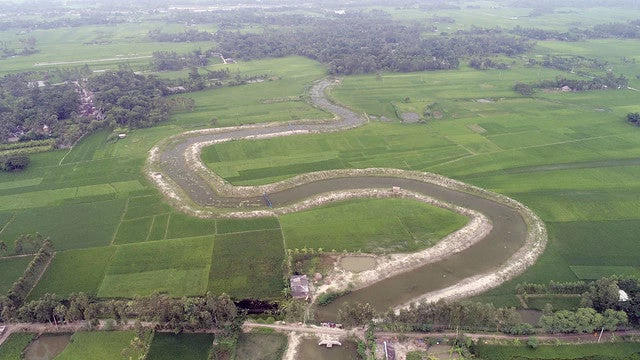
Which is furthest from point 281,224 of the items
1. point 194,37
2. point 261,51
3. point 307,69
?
point 194,37

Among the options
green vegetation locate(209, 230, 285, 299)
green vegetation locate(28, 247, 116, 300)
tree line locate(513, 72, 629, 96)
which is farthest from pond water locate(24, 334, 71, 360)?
tree line locate(513, 72, 629, 96)

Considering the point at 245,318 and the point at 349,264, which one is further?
the point at 349,264

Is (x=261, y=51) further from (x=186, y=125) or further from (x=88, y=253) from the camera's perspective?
(x=88, y=253)

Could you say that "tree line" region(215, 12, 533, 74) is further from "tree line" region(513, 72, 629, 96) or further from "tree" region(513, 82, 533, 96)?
"tree line" region(513, 72, 629, 96)

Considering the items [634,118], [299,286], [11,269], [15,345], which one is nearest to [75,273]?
[11,269]

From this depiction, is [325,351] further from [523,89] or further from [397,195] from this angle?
[523,89]
